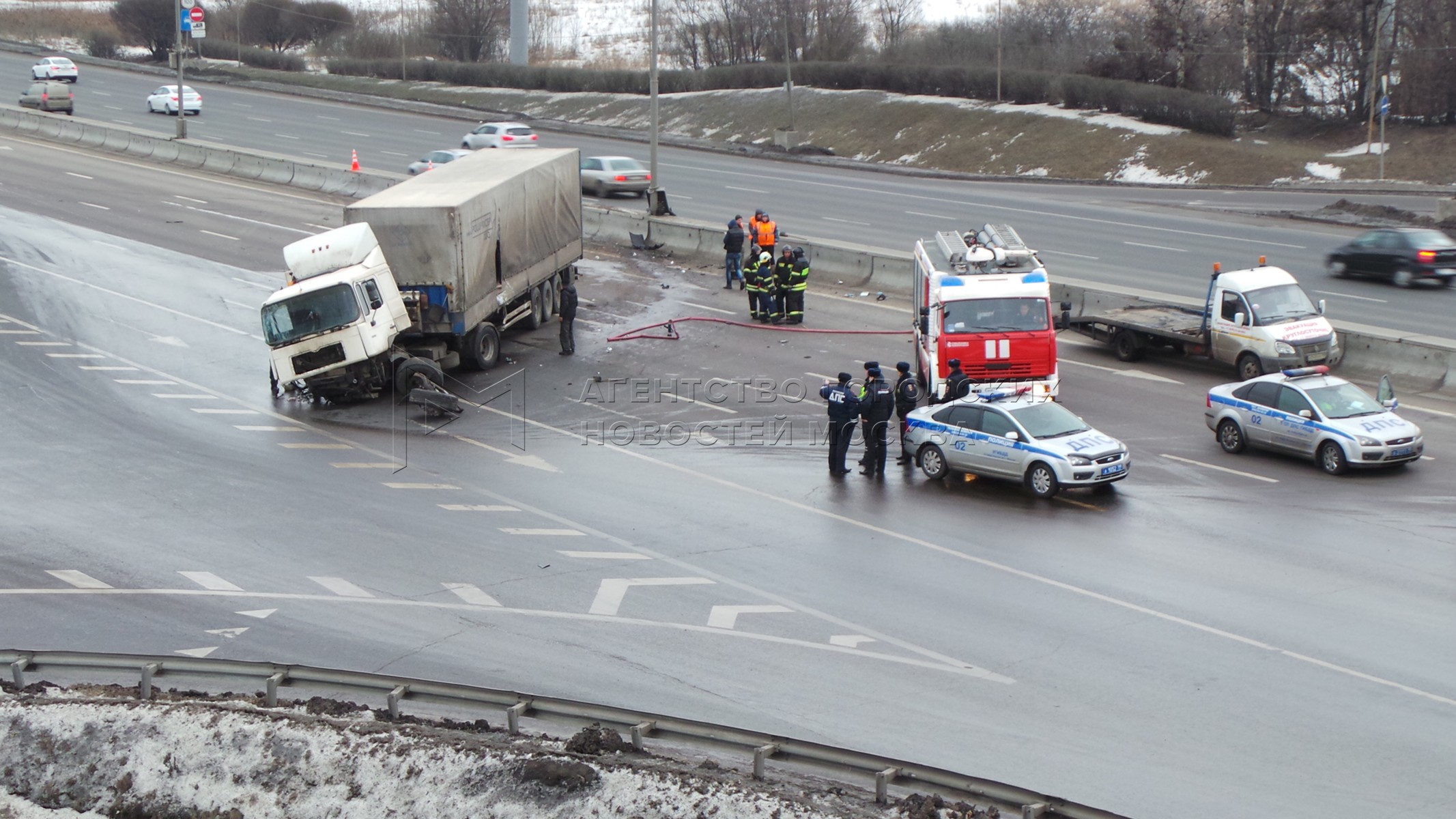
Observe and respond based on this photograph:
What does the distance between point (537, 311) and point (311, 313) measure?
6199 mm

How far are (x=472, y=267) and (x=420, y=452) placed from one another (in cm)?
450

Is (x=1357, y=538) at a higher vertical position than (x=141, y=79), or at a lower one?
lower

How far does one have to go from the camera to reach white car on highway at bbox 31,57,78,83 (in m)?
66.8

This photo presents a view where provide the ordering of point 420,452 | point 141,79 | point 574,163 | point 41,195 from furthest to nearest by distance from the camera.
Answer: point 141,79
point 41,195
point 574,163
point 420,452

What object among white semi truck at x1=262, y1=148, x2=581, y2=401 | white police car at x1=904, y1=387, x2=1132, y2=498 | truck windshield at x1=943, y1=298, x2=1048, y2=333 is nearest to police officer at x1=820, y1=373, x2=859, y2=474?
white police car at x1=904, y1=387, x2=1132, y2=498

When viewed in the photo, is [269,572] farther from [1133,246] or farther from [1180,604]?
[1133,246]

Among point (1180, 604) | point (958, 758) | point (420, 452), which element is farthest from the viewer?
point (420, 452)

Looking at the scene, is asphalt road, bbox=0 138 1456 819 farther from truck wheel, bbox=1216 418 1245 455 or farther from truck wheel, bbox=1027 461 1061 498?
truck wheel, bbox=1027 461 1061 498

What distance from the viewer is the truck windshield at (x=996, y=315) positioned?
20484 mm

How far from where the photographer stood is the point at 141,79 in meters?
73.1

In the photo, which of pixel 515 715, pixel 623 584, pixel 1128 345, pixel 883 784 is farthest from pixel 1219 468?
pixel 515 715

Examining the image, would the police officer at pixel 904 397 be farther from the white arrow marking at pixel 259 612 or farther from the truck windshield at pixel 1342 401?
the white arrow marking at pixel 259 612

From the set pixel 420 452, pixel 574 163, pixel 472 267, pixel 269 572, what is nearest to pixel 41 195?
pixel 574 163

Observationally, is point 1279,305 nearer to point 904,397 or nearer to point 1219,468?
point 1219,468
